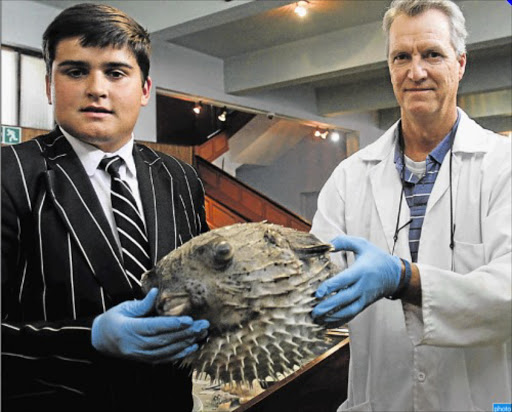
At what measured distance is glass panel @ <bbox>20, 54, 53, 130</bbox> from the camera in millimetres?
1339

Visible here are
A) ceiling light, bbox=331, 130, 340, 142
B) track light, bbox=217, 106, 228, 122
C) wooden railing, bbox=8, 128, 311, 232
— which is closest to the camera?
ceiling light, bbox=331, 130, 340, 142

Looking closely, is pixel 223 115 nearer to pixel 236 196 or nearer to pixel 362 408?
pixel 236 196

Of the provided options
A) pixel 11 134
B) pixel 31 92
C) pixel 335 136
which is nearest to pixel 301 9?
pixel 335 136

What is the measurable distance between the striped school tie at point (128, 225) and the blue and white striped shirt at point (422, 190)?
1.68 ft

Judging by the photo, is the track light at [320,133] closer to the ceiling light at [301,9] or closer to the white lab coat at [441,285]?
the ceiling light at [301,9]

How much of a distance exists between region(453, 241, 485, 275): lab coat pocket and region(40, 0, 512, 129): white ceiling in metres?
0.39

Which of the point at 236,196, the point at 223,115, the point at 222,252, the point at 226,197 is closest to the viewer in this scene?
the point at 222,252

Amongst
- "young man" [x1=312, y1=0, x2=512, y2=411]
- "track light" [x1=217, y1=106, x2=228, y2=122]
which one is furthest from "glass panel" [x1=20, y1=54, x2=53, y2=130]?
"track light" [x1=217, y1=106, x2=228, y2=122]

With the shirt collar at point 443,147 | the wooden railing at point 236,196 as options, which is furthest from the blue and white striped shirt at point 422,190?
the wooden railing at point 236,196

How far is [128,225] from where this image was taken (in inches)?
40.0

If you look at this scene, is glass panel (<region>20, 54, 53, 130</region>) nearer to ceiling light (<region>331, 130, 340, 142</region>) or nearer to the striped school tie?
the striped school tie

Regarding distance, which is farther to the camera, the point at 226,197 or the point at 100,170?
the point at 226,197

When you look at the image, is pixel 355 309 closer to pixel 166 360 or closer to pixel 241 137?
pixel 166 360

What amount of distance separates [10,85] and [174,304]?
3.06ft
